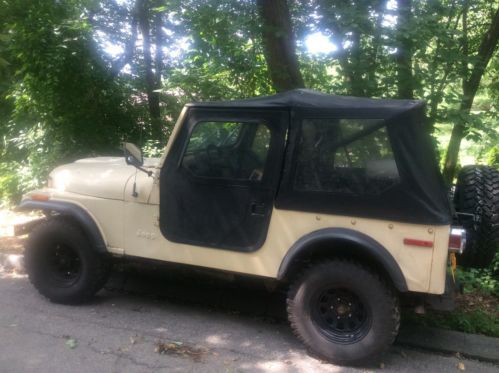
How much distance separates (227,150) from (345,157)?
0.94 m

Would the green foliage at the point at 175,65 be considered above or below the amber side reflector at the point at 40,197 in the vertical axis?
above

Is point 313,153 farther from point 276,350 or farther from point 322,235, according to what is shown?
point 276,350

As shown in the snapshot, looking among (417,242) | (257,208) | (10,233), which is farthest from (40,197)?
(417,242)

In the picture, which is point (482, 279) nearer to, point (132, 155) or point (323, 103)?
point (323, 103)

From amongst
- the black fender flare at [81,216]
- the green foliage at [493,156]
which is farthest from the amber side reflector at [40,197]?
the green foliage at [493,156]

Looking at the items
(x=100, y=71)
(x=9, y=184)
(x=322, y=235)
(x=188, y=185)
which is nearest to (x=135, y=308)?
(x=188, y=185)

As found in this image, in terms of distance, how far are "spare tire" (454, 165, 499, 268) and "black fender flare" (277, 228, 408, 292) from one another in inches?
38.8

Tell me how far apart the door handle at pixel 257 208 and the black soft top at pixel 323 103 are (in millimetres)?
743

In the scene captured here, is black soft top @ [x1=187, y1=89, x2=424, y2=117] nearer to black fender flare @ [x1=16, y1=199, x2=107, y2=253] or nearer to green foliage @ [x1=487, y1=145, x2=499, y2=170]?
black fender flare @ [x1=16, y1=199, x2=107, y2=253]

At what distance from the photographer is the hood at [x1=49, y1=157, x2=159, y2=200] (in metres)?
4.20

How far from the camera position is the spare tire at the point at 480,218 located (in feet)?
12.8

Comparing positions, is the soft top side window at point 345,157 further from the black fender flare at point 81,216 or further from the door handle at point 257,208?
the black fender flare at point 81,216

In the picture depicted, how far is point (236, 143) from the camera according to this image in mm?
3801

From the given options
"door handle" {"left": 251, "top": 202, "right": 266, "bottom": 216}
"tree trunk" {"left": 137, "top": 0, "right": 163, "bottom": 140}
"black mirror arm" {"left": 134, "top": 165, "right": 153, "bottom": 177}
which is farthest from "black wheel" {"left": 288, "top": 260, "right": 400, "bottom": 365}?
"tree trunk" {"left": 137, "top": 0, "right": 163, "bottom": 140}
